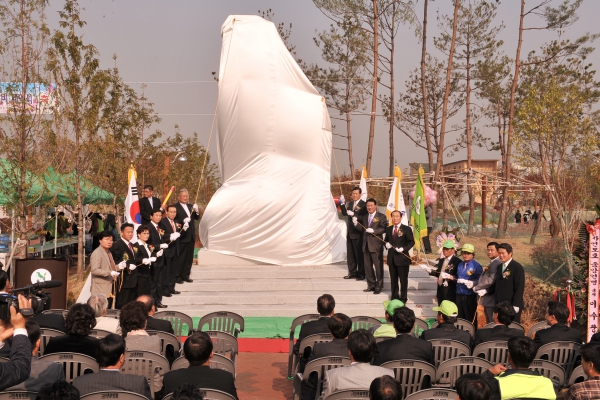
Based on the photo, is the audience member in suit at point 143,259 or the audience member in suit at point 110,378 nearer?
the audience member in suit at point 110,378

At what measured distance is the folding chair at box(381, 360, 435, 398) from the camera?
17.2ft

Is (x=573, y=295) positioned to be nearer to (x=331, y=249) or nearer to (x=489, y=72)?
(x=331, y=249)

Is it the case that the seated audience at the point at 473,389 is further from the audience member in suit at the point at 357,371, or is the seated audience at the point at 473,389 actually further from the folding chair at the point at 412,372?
the folding chair at the point at 412,372

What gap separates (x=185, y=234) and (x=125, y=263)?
2.86 meters

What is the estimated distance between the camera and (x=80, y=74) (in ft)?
47.6

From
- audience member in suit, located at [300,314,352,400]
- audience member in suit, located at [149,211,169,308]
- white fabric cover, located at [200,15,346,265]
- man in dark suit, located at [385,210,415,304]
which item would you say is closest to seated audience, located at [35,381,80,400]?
audience member in suit, located at [300,314,352,400]

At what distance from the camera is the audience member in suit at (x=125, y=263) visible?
9688mm

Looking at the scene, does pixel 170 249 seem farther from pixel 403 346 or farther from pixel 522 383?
pixel 522 383

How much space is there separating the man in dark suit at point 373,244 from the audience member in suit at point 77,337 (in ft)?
23.5

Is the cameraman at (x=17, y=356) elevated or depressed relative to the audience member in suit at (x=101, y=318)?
elevated

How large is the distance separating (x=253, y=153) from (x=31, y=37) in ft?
16.7

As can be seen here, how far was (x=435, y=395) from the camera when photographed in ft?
13.9

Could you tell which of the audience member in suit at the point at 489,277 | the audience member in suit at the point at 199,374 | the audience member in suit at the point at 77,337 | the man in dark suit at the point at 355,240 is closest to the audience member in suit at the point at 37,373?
the audience member in suit at the point at 199,374

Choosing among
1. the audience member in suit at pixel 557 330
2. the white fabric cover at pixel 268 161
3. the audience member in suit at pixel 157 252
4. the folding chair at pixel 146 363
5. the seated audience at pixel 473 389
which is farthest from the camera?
the white fabric cover at pixel 268 161
